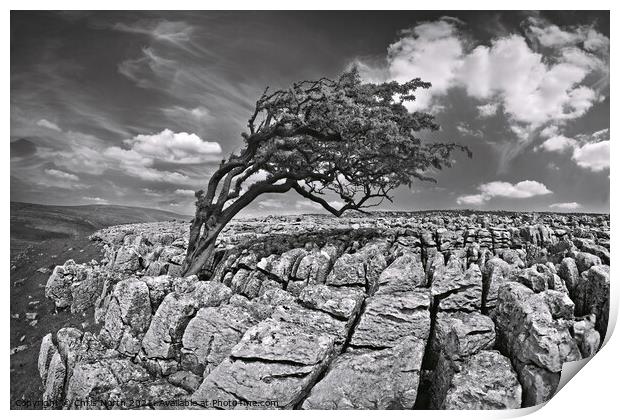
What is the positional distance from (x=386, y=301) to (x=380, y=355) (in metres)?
1.28

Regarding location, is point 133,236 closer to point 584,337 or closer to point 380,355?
point 380,355

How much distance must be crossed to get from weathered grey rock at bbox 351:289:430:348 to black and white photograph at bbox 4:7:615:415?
1.8 inches

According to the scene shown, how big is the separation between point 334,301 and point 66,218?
8585 millimetres

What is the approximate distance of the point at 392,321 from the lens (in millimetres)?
7656

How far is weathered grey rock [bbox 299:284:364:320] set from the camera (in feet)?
26.0

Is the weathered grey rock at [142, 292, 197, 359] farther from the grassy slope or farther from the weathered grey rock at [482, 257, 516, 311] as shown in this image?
the weathered grey rock at [482, 257, 516, 311]

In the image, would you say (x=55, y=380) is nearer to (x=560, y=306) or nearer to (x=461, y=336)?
(x=461, y=336)

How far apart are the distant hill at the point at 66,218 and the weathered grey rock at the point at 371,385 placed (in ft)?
26.4

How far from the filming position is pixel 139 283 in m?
9.60

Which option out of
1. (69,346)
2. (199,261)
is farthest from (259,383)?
(199,261)

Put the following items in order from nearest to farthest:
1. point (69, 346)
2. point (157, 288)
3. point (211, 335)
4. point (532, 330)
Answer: point (532, 330) → point (211, 335) → point (69, 346) → point (157, 288)

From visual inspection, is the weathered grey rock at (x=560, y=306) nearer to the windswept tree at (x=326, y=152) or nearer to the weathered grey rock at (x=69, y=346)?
the windswept tree at (x=326, y=152)

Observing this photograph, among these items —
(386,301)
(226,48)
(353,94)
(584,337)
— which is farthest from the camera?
(353,94)

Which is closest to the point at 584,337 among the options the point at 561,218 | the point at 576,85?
the point at 561,218
